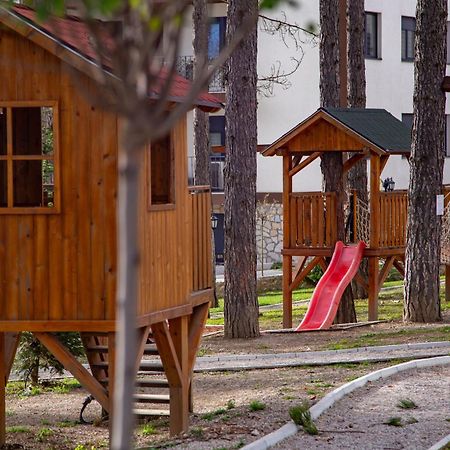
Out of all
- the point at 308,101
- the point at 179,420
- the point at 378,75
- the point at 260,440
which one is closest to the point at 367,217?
the point at 179,420

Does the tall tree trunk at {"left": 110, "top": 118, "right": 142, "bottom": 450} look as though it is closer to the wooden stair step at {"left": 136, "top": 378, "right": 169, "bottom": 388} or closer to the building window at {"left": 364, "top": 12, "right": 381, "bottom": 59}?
the wooden stair step at {"left": 136, "top": 378, "right": 169, "bottom": 388}

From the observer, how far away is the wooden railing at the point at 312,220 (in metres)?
23.2

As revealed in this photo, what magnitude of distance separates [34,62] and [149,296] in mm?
2370

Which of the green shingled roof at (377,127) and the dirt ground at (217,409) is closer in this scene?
the dirt ground at (217,409)

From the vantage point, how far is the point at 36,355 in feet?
53.5

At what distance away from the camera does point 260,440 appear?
426 inches

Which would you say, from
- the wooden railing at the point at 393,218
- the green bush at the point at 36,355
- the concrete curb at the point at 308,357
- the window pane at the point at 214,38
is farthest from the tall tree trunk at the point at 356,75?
the green bush at the point at 36,355

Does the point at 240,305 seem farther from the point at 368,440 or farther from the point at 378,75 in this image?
the point at 378,75

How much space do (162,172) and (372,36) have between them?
107 feet

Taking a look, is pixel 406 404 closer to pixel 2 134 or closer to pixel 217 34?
pixel 2 134

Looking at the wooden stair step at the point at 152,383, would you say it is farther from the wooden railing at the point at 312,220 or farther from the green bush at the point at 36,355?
the wooden railing at the point at 312,220

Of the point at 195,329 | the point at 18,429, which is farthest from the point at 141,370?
the point at 18,429

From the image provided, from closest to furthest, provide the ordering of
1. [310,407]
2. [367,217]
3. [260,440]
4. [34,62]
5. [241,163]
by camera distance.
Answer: [260,440]
[34,62]
[310,407]
[241,163]
[367,217]

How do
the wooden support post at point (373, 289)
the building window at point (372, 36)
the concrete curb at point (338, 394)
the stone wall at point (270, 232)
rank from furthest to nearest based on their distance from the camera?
the building window at point (372, 36) → the stone wall at point (270, 232) → the wooden support post at point (373, 289) → the concrete curb at point (338, 394)
